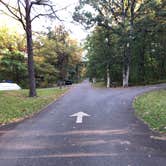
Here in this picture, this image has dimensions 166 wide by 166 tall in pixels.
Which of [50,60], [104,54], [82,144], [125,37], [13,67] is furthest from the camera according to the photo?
[50,60]

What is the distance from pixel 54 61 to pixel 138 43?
20.4 metres

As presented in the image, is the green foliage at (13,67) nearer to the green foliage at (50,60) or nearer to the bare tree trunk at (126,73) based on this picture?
the green foliage at (50,60)

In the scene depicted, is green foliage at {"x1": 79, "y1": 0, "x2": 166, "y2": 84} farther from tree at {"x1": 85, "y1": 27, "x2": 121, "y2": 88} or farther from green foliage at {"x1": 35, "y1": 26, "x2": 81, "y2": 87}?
green foliage at {"x1": 35, "y1": 26, "x2": 81, "y2": 87}

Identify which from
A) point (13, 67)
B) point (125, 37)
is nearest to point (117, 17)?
point (125, 37)

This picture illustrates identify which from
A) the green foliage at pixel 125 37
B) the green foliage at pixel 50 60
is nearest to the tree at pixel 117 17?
the green foliage at pixel 125 37

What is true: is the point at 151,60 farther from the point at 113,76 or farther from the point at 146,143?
the point at 146,143

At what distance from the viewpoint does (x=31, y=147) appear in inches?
295

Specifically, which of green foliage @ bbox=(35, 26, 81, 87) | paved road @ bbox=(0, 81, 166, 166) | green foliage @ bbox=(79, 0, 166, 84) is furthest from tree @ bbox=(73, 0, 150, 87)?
paved road @ bbox=(0, 81, 166, 166)

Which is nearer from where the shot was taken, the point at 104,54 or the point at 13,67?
the point at 104,54

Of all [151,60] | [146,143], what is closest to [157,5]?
[151,60]

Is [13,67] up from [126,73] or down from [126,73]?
up

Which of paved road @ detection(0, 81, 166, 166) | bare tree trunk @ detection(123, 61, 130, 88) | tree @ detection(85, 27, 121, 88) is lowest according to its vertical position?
paved road @ detection(0, 81, 166, 166)

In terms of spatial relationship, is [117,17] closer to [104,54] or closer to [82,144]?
[104,54]

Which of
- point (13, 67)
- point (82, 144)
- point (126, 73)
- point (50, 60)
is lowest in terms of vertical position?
point (82, 144)
